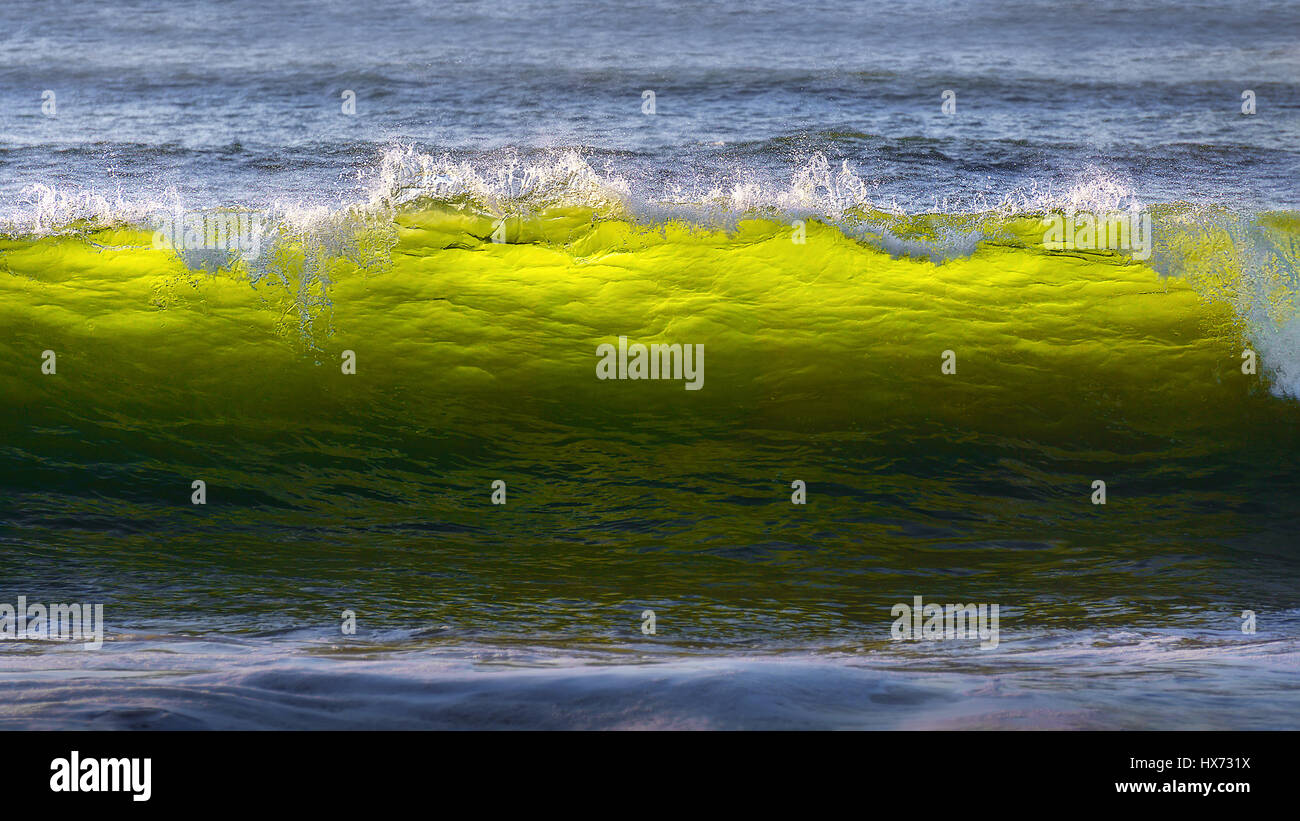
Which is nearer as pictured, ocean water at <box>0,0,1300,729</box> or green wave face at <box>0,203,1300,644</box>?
ocean water at <box>0,0,1300,729</box>

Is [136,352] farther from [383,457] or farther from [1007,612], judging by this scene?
[1007,612]

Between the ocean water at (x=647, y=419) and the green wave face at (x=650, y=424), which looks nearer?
the ocean water at (x=647, y=419)

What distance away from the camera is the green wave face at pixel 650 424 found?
445 cm

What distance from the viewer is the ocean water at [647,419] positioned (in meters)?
3.14

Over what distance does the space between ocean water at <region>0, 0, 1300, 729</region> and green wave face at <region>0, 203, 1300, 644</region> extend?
25 mm

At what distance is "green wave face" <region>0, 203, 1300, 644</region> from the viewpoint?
4453mm

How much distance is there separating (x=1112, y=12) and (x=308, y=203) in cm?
990

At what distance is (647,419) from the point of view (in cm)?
590

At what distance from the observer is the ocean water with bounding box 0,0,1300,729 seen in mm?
3139

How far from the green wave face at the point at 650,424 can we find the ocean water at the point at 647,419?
25 millimetres

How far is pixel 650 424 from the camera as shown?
586 cm

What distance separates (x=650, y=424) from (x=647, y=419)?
5cm
